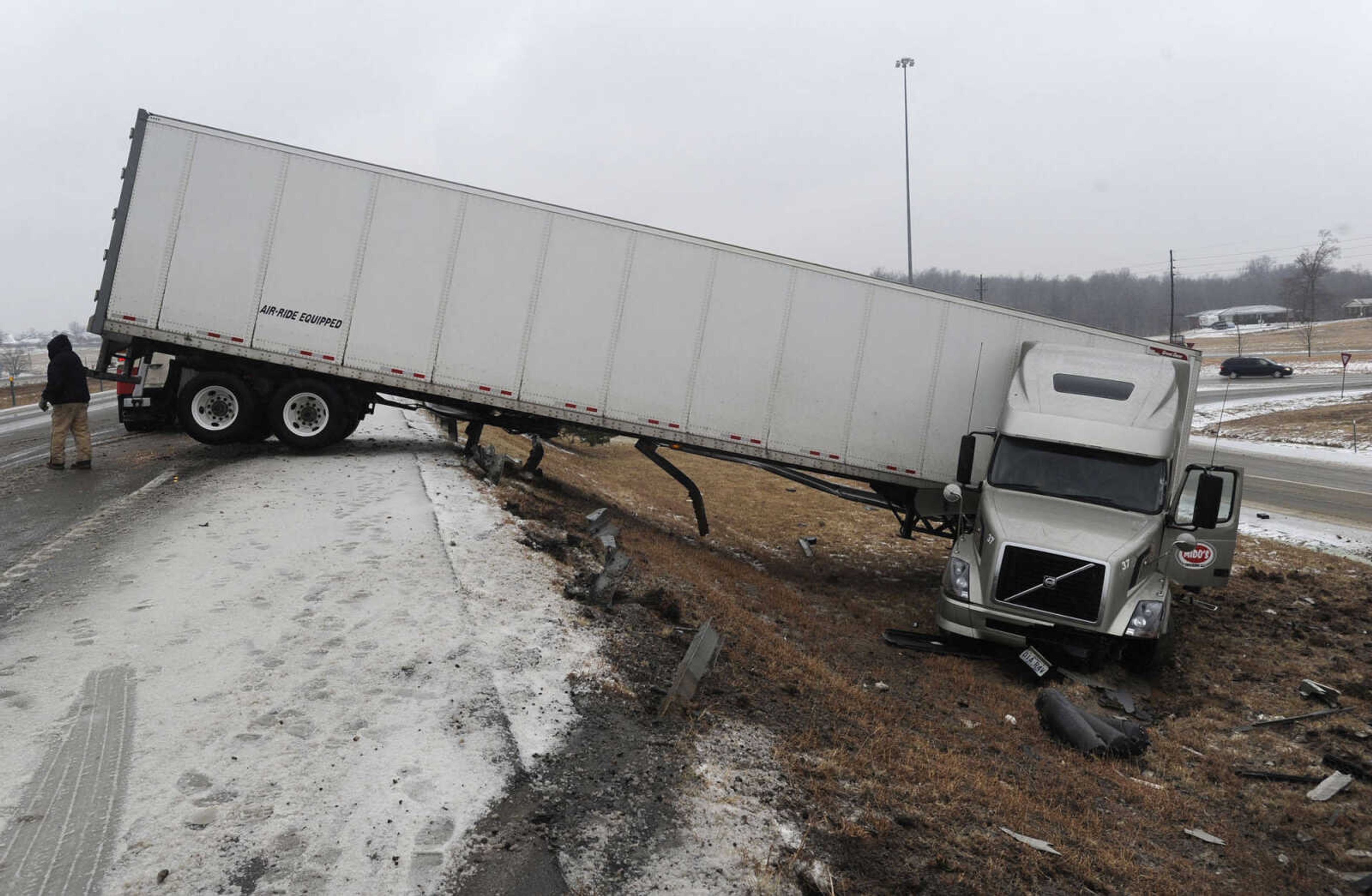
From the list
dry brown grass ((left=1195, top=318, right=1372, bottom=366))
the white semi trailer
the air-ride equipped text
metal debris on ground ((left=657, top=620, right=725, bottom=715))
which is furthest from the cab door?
dry brown grass ((left=1195, top=318, right=1372, bottom=366))

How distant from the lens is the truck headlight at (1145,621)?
8617 millimetres

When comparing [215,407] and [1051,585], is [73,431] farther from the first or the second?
[1051,585]

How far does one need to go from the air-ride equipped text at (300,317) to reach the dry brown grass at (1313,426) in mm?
30690

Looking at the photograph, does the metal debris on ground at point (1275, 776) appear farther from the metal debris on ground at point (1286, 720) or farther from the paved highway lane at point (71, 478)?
the paved highway lane at point (71, 478)

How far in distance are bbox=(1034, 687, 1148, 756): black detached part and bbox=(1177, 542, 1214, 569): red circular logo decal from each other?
12.2 feet

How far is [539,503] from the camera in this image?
37.5 feet

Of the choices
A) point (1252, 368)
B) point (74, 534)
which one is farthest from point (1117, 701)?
point (1252, 368)

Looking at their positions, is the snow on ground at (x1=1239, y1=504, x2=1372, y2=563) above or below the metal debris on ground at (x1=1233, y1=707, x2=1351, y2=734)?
above

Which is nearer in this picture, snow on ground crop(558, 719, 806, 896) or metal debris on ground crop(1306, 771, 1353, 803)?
snow on ground crop(558, 719, 806, 896)

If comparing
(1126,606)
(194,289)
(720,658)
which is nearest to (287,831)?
(720,658)

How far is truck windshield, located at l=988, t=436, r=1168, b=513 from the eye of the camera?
9453 mm

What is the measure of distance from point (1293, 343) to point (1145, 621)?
270 feet

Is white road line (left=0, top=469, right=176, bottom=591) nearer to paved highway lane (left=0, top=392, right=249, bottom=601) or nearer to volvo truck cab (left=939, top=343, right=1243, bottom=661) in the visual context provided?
paved highway lane (left=0, top=392, right=249, bottom=601)

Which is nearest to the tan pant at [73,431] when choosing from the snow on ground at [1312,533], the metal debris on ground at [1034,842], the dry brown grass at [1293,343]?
the metal debris on ground at [1034,842]
